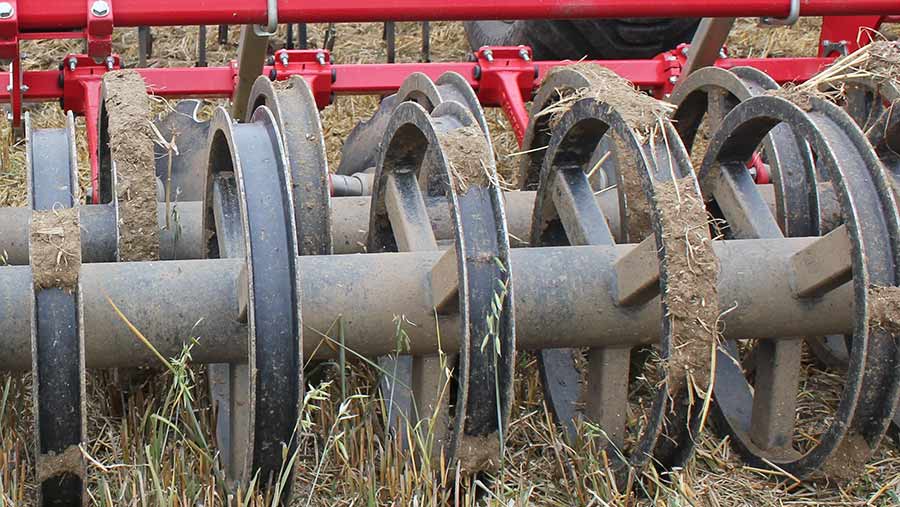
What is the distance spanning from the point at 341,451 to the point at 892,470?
1.03m

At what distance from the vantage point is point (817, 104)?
Answer: 215cm

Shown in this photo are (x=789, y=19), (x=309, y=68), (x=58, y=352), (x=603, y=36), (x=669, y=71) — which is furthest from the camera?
(x=603, y=36)

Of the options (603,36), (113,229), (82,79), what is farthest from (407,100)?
(603,36)

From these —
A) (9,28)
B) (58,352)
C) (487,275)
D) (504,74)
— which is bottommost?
(58,352)

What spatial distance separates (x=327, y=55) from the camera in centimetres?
341

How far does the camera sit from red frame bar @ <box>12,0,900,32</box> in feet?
9.59

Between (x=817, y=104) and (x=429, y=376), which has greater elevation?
(x=817, y=104)

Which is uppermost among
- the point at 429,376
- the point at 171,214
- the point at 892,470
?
the point at 171,214

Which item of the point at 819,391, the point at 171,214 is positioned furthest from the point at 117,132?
the point at 819,391

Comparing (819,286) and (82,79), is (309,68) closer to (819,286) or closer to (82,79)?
(82,79)

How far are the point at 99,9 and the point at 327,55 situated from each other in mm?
715

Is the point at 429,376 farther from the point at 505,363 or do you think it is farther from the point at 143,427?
the point at 143,427

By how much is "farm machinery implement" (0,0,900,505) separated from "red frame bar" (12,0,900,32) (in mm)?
439

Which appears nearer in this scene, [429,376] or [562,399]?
[429,376]
